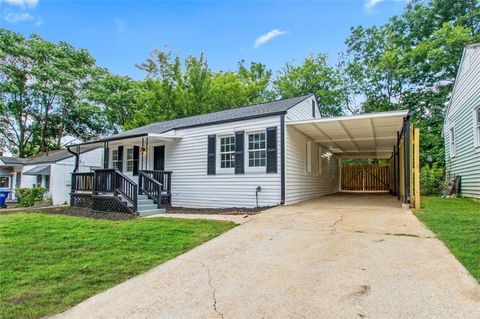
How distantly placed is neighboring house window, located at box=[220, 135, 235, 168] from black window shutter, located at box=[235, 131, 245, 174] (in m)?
0.29

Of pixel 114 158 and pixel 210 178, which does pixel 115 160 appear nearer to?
pixel 114 158

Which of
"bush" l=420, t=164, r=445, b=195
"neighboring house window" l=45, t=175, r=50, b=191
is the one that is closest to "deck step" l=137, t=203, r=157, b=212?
"bush" l=420, t=164, r=445, b=195

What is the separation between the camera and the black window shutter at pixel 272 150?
31.4ft

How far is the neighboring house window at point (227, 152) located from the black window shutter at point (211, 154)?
26cm

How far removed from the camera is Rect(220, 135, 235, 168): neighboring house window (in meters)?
10.6

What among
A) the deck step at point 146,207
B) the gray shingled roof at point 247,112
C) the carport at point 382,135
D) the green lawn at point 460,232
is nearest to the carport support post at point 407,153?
the carport at point 382,135

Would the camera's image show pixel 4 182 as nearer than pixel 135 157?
No

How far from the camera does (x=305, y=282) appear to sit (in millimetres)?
3303

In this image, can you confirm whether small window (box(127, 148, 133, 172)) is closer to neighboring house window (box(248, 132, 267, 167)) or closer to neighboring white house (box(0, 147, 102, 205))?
neighboring white house (box(0, 147, 102, 205))

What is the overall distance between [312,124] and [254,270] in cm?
692

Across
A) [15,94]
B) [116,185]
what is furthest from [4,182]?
[116,185]

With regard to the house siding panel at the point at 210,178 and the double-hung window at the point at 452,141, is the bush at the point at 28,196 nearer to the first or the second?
the house siding panel at the point at 210,178

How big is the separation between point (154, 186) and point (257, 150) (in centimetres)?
376

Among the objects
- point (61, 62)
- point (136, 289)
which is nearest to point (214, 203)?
point (136, 289)
